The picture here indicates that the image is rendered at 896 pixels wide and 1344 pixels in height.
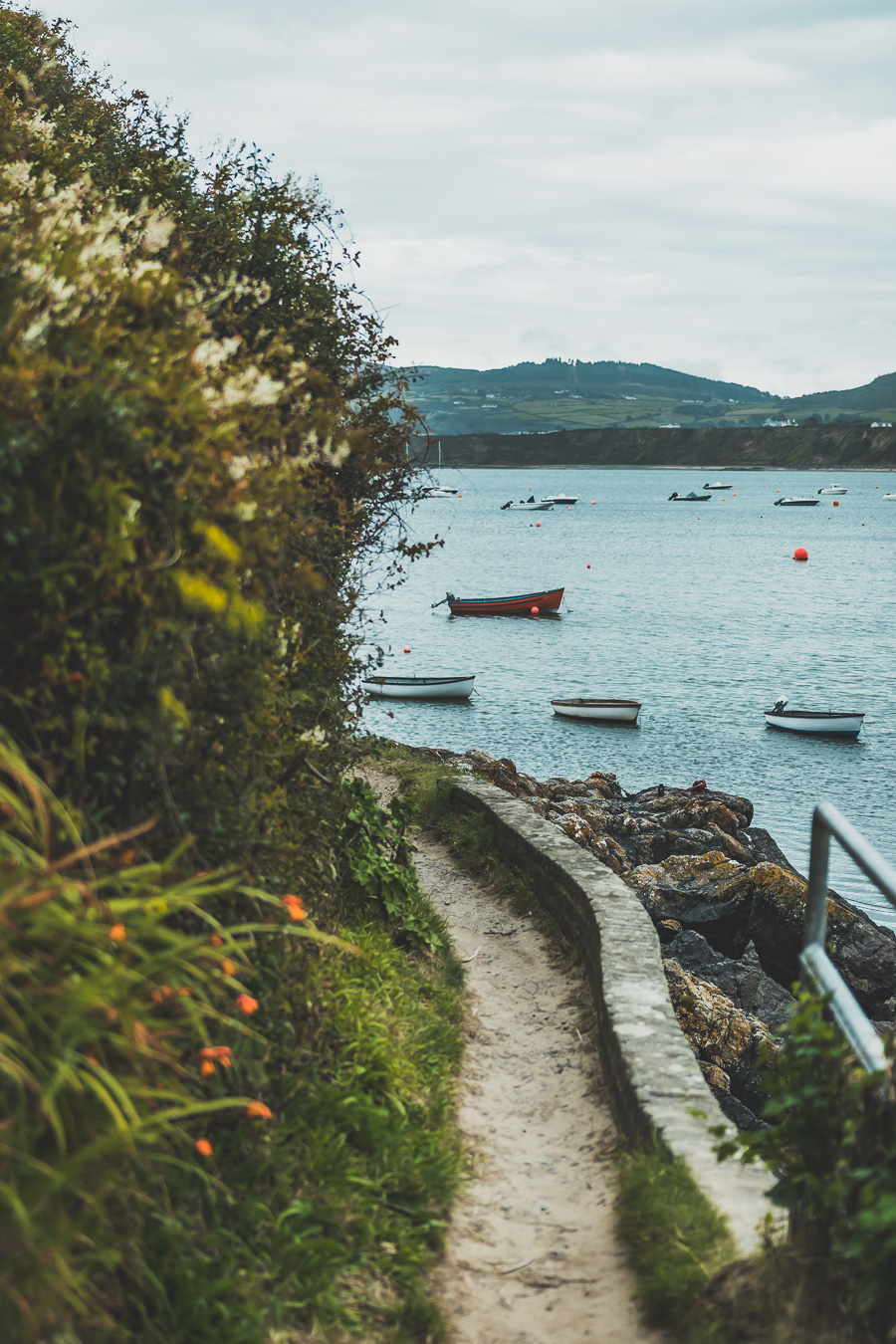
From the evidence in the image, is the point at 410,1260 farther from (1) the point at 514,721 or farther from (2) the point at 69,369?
(1) the point at 514,721

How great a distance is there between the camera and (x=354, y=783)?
6672 millimetres

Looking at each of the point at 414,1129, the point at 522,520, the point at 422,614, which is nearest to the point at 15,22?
the point at 414,1129

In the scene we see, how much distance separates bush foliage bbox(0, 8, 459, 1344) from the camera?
240 centimetres

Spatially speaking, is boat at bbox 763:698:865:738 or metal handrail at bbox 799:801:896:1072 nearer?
metal handrail at bbox 799:801:896:1072

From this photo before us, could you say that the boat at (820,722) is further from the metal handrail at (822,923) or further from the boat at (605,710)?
the metal handrail at (822,923)

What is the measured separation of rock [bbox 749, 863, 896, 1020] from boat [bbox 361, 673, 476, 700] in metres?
19.9

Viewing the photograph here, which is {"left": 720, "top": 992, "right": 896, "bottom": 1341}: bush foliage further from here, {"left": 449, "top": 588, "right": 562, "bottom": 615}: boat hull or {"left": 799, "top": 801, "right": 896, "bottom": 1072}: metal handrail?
{"left": 449, "top": 588, "right": 562, "bottom": 615}: boat hull

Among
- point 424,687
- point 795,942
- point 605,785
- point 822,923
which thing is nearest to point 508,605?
point 424,687

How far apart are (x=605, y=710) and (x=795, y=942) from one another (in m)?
18.7

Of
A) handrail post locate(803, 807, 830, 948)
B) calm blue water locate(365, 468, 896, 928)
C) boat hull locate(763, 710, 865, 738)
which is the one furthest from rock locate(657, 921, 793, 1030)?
boat hull locate(763, 710, 865, 738)

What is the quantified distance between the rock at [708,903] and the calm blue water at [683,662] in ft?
11.5

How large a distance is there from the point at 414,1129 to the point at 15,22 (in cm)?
1176

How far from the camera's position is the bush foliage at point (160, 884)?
7.88 ft

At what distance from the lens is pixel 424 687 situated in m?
31.0
